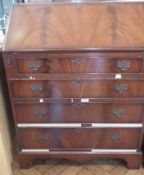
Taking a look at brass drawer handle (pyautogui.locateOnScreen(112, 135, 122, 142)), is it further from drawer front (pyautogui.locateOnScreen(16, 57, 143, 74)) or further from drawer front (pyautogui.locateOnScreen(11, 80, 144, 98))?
drawer front (pyautogui.locateOnScreen(16, 57, 143, 74))

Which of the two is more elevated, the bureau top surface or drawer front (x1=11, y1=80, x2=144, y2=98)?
Result: the bureau top surface

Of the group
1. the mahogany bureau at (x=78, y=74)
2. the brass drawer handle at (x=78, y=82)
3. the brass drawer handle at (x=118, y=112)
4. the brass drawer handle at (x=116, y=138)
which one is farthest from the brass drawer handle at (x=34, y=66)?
the brass drawer handle at (x=116, y=138)

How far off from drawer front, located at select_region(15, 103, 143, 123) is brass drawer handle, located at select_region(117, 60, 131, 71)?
236 millimetres

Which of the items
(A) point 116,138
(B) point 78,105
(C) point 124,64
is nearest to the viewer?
(C) point 124,64

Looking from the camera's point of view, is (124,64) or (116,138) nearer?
(124,64)

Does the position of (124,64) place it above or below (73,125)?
above

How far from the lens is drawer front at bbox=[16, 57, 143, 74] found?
48.9 inches

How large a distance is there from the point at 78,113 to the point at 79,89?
6.4 inches

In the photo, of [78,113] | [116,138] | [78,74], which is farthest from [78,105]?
[116,138]

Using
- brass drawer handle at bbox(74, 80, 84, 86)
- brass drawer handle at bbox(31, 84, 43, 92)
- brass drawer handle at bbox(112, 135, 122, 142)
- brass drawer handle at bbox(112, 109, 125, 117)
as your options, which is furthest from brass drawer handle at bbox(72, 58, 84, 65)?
brass drawer handle at bbox(112, 135, 122, 142)

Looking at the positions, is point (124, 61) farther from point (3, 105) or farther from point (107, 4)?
point (3, 105)

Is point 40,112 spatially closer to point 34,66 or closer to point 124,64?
point 34,66

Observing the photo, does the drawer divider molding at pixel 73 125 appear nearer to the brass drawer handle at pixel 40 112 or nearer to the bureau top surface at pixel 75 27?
the brass drawer handle at pixel 40 112

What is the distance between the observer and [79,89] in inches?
52.6
